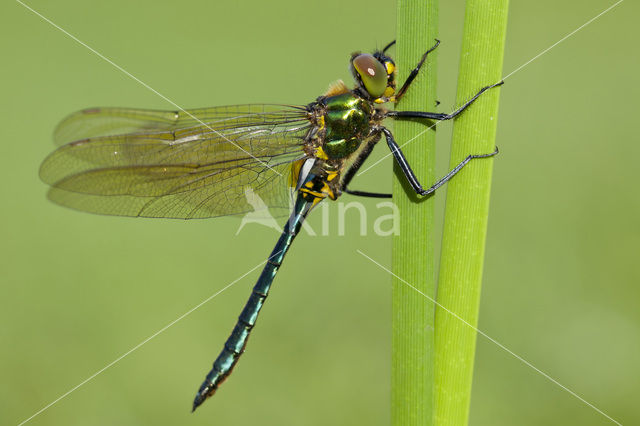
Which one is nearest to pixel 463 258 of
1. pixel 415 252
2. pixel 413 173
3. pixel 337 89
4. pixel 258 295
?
pixel 415 252

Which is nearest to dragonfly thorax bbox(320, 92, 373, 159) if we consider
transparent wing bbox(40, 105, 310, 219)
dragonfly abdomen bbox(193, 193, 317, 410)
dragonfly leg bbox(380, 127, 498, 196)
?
transparent wing bbox(40, 105, 310, 219)

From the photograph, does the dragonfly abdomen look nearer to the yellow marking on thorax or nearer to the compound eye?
the yellow marking on thorax

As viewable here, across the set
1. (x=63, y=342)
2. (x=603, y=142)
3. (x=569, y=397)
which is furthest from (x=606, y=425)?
(x=63, y=342)

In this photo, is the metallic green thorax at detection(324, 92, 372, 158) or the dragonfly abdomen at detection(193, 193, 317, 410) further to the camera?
the dragonfly abdomen at detection(193, 193, 317, 410)

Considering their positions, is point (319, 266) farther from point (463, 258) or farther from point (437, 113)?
point (463, 258)

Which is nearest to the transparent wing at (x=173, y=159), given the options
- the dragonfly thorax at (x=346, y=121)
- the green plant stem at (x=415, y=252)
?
the dragonfly thorax at (x=346, y=121)

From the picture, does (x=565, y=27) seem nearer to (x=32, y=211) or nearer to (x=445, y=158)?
(x=445, y=158)

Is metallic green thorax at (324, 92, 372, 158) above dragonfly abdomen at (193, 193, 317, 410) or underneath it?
above

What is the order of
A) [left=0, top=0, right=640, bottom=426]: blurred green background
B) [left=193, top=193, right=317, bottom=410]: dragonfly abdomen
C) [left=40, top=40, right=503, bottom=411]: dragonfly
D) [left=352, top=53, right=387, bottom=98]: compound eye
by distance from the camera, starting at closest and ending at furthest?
[left=352, top=53, right=387, bottom=98]: compound eye < [left=40, top=40, right=503, bottom=411]: dragonfly < [left=193, top=193, right=317, bottom=410]: dragonfly abdomen < [left=0, top=0, right=640, bottom=426]: blurred green background
